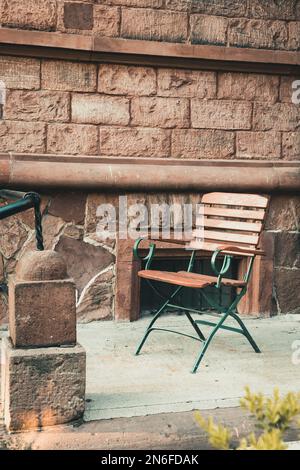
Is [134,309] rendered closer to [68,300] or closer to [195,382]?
[195,382]

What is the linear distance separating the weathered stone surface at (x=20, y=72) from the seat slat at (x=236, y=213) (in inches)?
68.7

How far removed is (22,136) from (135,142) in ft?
3.14

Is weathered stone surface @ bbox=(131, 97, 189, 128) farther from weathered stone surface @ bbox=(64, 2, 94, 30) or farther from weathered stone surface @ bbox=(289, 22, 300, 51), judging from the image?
weathered stone surface @ bbox=(289, 22, 300, 51)

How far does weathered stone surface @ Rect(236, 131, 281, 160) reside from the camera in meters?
6.17

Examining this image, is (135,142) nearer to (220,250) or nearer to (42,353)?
(220,250)

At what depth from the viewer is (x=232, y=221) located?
5.27 m

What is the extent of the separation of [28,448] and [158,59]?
3693 millimetres

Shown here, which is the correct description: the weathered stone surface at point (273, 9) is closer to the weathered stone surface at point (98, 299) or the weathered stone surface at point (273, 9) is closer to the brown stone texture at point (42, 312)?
the weathered stone surface at point (98, 299)

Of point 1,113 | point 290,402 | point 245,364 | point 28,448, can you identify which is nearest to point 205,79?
point 1,113

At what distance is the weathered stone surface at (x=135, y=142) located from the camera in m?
5.80

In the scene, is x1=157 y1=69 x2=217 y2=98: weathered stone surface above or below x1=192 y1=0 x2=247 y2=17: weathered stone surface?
below

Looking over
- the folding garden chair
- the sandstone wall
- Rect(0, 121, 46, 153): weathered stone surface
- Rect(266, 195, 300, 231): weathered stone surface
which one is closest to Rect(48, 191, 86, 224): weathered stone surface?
Rect(0, 121, 46, 153): weathered stone surface

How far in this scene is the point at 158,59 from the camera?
5859 mm

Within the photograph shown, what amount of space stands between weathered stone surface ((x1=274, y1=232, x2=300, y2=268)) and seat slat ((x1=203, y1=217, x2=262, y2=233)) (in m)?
0.93
